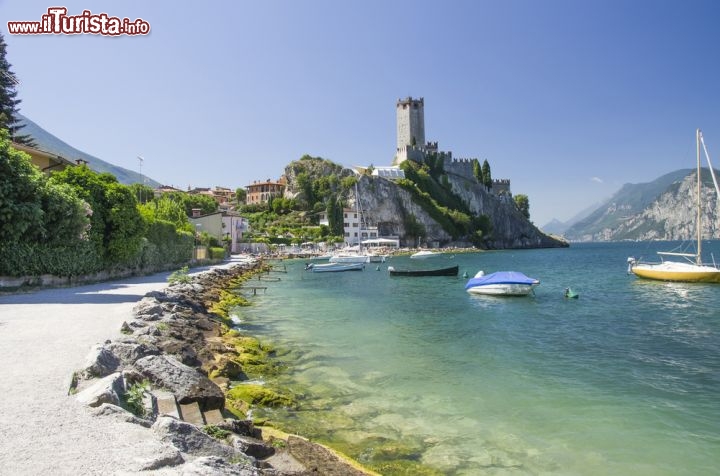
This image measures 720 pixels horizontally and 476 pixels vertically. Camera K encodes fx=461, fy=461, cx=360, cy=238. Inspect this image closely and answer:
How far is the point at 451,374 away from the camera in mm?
13531

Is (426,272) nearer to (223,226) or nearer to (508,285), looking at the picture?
(508,285)

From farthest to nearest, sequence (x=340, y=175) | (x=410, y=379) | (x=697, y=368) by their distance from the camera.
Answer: (x=340, y=175) < (x=697, y=368) < (x=410, y=379)

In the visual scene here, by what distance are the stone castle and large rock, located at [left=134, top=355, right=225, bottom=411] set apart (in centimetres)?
14769

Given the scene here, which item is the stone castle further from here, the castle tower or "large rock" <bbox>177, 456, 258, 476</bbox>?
"large rock" <bbox>177, 456, 258, 476</bbox>

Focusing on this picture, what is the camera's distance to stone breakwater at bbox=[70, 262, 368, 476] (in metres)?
5.59

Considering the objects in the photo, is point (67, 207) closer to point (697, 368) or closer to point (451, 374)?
point (451, 374)

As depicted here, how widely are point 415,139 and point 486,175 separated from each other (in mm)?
30501

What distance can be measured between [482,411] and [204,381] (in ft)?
20.4

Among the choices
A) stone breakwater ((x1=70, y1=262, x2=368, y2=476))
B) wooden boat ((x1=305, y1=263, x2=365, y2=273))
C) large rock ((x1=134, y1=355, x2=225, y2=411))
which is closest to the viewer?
stone breakwater ((x1=70, y1=262, x2=368, y2=476))

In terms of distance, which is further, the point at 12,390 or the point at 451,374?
the point at 451,374

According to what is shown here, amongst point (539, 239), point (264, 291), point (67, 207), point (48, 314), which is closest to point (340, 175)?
point (539, 239)

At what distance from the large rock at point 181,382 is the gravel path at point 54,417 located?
121 centimetres

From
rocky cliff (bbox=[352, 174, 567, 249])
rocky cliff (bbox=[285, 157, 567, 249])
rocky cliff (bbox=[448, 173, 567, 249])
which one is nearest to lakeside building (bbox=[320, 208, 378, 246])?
rocky cliff (bbox=[285, 157, 567, 249])

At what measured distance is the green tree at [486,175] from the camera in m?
167
